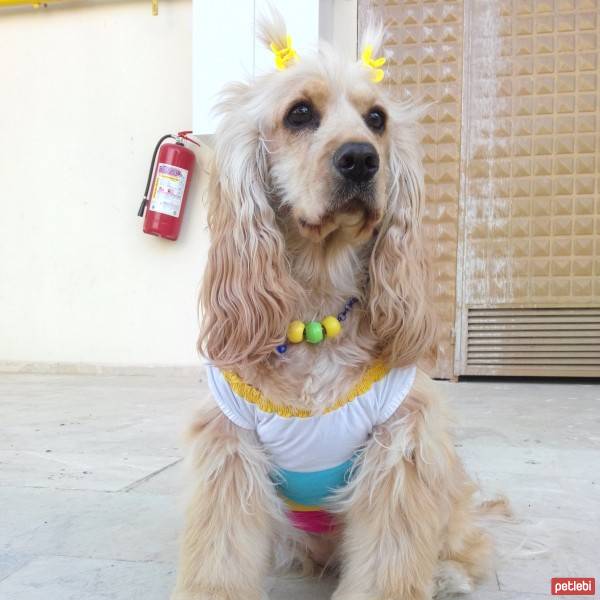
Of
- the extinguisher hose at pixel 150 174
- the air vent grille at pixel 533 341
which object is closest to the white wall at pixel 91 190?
the extinguisher hose at pixel 150 174

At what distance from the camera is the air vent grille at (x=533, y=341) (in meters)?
4.79

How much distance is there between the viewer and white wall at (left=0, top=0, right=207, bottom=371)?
5.46 metres

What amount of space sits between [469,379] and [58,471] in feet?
11.0

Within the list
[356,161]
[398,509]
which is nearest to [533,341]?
[398,509]

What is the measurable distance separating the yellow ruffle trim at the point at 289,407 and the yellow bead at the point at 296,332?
0.53ft

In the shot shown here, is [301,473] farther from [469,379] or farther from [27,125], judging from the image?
[27,125]

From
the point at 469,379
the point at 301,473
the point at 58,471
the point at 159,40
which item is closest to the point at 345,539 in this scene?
the point at 301,473

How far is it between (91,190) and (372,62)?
14.5ft

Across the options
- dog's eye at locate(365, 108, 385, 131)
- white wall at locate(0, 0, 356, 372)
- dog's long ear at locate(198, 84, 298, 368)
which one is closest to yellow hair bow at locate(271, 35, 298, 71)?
dog's long ear at locate(198, 84, 298, 368)

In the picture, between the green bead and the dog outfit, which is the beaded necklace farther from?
the dog outfit

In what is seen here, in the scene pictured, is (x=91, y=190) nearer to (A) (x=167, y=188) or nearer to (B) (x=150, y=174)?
(B) (x=150, y=174)

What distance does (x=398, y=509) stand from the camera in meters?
1.49

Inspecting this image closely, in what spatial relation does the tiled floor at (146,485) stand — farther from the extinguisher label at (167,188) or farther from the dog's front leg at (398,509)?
the extinguisher label at (167,188)

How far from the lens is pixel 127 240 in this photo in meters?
5.64
